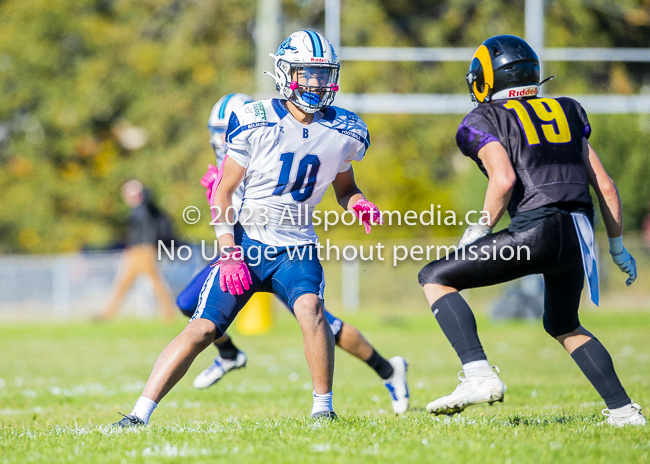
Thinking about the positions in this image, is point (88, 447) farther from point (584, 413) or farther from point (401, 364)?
point (584, 413)

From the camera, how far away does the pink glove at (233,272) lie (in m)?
4.01

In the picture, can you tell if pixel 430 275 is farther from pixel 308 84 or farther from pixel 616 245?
pixel 308 84

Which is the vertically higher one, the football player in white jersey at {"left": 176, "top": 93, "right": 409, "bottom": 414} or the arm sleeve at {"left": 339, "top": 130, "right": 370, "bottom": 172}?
the arm sleeve at {"left": 339, "top": 130, "right": 370, "bottom": 172}

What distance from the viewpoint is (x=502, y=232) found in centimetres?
380

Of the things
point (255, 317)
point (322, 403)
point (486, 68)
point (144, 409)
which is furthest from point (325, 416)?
point (255, 317)

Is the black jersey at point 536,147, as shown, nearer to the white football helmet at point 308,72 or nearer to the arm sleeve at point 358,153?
the arm sleeve at point 358,153

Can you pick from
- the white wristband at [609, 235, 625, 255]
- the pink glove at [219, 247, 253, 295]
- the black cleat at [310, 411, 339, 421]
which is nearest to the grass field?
the black cleat at [310, 411, 339, 421]

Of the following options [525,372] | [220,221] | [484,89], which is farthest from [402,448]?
[525,372]

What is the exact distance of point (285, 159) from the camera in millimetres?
4094

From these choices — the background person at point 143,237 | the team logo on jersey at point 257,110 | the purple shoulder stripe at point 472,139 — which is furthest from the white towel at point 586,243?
the background person at point 143,237

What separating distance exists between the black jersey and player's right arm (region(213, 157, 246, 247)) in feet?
3.78

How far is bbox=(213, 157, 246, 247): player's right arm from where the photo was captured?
408cm

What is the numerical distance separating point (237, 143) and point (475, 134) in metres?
1.19

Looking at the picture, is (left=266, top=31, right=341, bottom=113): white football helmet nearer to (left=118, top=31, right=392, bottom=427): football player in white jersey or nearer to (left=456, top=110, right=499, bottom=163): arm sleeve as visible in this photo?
(left=118, top=31, right=392, bottom=427): football player in white jersey
